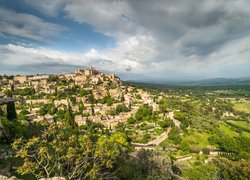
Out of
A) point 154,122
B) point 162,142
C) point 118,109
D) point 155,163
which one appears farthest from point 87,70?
point 155,163

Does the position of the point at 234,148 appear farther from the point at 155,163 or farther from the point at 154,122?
the point at 155,163

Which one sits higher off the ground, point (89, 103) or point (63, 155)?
point (63, 155)

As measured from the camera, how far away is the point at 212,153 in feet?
131

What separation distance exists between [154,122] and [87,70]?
6500cm

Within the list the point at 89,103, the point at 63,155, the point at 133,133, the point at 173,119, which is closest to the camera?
the point at 63,155

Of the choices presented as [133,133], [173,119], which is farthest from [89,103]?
[173,119]

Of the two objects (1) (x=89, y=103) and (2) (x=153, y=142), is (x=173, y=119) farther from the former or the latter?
(1) (x=89, y=103)

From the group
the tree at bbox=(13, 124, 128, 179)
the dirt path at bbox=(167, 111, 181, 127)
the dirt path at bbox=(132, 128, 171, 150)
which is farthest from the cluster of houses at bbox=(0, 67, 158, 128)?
the tree at bbox=(13, 124, 128, 179)

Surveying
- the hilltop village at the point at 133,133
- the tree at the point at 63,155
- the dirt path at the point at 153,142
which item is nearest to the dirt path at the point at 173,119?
the hilltop village at the point at 133,133

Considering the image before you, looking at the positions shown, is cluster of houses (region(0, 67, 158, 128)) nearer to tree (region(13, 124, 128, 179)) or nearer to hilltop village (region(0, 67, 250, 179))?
hilltop village (region(0, 67, 250, 179))

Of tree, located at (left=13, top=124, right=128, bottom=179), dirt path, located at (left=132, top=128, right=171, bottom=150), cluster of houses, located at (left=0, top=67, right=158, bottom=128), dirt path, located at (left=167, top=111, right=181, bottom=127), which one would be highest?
tree, located at (left=13, top=124, right=128, bottom=179)

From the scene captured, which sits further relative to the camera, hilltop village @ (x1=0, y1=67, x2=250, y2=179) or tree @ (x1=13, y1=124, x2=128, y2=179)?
hilltop village @ (x1=0, y1=67, x2=250, y2=179)

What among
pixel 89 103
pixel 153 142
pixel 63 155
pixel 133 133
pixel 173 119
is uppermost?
pixel 63 155

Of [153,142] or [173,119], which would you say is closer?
[153,142]
